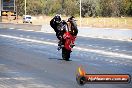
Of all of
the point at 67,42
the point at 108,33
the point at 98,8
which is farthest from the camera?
the point at 98,8

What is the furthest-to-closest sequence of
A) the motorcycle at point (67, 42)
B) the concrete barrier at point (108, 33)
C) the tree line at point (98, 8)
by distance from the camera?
the tree line at point (98, 8) < the concrete barrier at point (108, 33) < the motorcycle at point (67, 42)

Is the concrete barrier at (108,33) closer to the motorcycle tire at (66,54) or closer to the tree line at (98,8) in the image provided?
the motorcycle tire at (66,54)

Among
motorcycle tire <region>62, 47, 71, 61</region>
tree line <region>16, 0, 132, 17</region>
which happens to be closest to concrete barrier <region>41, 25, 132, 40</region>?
motorcycle tire <region>62, 47, 71, 61</region>

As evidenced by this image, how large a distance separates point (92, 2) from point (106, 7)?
3716mm

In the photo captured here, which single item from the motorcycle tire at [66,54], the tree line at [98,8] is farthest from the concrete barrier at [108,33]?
the tree line at [98,8]

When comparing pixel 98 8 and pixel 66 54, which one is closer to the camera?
pixel 66 54

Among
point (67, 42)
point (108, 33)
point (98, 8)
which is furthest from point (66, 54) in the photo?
point (98, 8)

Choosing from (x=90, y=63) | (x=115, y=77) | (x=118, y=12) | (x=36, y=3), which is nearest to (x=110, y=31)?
(x=90, y=63)

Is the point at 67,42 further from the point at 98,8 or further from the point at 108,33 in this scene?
the point at 98,8

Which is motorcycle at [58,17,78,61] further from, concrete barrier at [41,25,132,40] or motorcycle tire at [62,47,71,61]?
concrete barrier at [41,25,132,40]

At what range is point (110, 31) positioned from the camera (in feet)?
129

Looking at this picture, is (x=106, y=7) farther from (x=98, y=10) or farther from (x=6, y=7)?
(x=6, y=7)

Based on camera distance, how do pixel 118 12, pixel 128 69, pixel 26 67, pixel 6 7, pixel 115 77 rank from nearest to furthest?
pixel 115 77 < pixel 128 69 < pixel 26 67 < pixel 118 12 < pixel 6 7

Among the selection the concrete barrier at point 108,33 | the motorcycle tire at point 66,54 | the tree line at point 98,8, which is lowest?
the tree line at point 98,8
